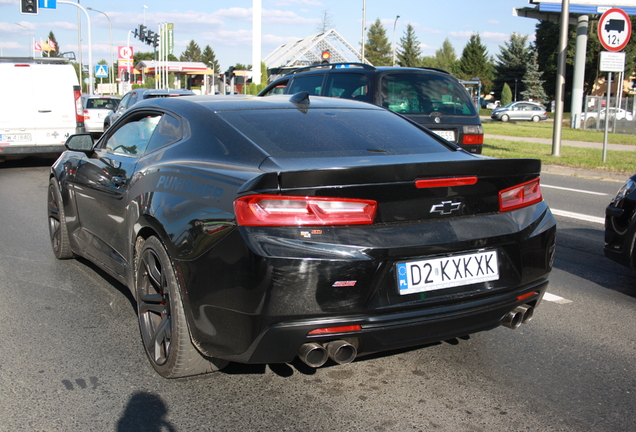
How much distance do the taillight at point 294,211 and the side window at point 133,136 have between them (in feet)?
5.26

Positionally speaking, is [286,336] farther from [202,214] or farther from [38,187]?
[38,187]

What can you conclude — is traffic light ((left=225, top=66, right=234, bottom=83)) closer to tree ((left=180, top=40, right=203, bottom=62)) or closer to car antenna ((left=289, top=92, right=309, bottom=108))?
car antenna ((left=289, top=92, right=309, bottom=108))

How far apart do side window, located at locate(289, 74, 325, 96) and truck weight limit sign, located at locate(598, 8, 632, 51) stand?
6.72 metres

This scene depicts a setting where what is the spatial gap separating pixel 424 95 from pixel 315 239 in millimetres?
7154

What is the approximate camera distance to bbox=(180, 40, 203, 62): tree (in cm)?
16882

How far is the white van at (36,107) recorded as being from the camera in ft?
43.7

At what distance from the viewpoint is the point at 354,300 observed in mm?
2750

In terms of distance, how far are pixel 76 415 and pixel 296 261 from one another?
1.30m

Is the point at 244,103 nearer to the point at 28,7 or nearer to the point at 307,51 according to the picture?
the point at 28,7

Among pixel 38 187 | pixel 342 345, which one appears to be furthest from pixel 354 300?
pixel 38 187

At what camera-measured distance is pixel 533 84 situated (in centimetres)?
7012

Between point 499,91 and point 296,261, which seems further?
point 499,91

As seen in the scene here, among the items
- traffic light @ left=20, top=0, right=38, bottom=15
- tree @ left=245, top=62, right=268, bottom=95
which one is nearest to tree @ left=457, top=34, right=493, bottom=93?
tree @ left=245, top=62, right=268, bottom=95

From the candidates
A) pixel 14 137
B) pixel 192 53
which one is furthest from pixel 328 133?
pixel 192 53
